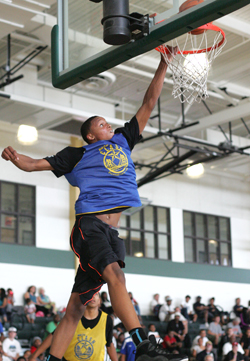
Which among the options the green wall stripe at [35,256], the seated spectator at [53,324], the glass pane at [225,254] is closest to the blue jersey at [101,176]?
the seated spectator at [53,324]

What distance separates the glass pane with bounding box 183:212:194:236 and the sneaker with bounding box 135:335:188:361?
698 inches

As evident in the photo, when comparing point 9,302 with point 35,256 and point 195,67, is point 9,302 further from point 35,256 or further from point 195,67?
point 195,67

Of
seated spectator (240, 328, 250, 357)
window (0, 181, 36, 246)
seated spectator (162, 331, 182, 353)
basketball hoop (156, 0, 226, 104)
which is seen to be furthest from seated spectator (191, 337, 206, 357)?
basketball hoop (156, 0, 226, 104)

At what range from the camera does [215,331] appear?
1702 centimetres

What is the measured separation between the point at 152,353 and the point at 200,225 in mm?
18545

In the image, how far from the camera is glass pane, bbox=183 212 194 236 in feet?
68.3

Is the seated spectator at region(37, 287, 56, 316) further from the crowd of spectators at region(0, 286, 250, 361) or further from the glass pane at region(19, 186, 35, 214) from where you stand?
the glass pane at region(19, 186, 35, 214)

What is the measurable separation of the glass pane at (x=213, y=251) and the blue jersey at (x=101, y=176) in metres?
17.7

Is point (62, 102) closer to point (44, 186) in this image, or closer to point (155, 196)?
point (44, 186)

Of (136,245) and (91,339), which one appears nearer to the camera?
(91,339)

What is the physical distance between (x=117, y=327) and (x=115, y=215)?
444 inches

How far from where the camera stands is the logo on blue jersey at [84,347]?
17.4 ft

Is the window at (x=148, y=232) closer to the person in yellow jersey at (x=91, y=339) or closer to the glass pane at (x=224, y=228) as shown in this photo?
the glass pane at (x=224, y=228)

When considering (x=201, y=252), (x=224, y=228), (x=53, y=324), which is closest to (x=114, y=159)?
(x=53, y=324)
